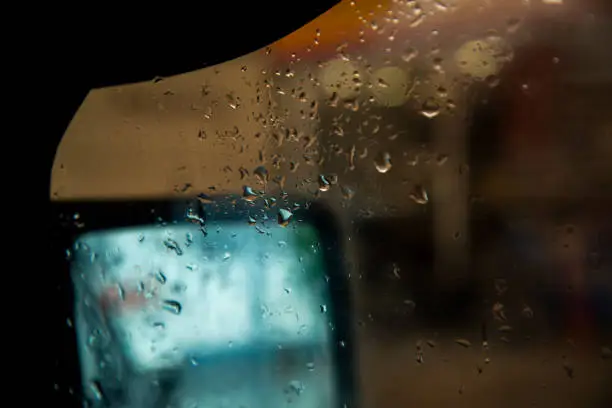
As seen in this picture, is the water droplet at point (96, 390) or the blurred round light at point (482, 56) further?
the blurred round light at point (482, 56)

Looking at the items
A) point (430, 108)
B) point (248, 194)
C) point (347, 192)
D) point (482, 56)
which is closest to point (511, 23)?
point (482, 56)

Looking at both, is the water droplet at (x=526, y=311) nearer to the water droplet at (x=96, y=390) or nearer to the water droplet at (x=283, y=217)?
the water droplet at (x=283, y=217)

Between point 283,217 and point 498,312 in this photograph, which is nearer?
point 283,217

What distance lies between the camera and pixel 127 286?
0.79m

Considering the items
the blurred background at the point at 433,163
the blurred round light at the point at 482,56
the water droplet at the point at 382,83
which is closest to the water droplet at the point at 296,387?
the blurred background at the point at 433,163

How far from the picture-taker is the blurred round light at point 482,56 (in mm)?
1033

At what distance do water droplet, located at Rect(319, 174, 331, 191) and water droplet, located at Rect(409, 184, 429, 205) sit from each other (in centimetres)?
20

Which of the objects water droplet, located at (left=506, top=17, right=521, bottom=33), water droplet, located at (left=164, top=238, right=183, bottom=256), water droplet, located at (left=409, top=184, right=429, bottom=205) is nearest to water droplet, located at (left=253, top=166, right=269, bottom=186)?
water droplet, located at (left=164, top=238, right=183, bottom=256)

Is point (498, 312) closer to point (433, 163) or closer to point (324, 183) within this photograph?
point (433, 163)

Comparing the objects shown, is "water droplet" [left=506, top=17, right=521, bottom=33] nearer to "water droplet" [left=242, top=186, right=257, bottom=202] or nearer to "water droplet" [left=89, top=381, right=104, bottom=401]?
"water droplet" [left=242, top=186, right=257, bottom=202]

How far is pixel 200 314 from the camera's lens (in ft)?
2.56

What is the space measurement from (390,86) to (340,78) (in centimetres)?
10

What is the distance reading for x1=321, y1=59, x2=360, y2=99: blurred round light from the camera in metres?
0.81

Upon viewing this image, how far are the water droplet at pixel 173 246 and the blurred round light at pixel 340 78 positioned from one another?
0.28 meters
